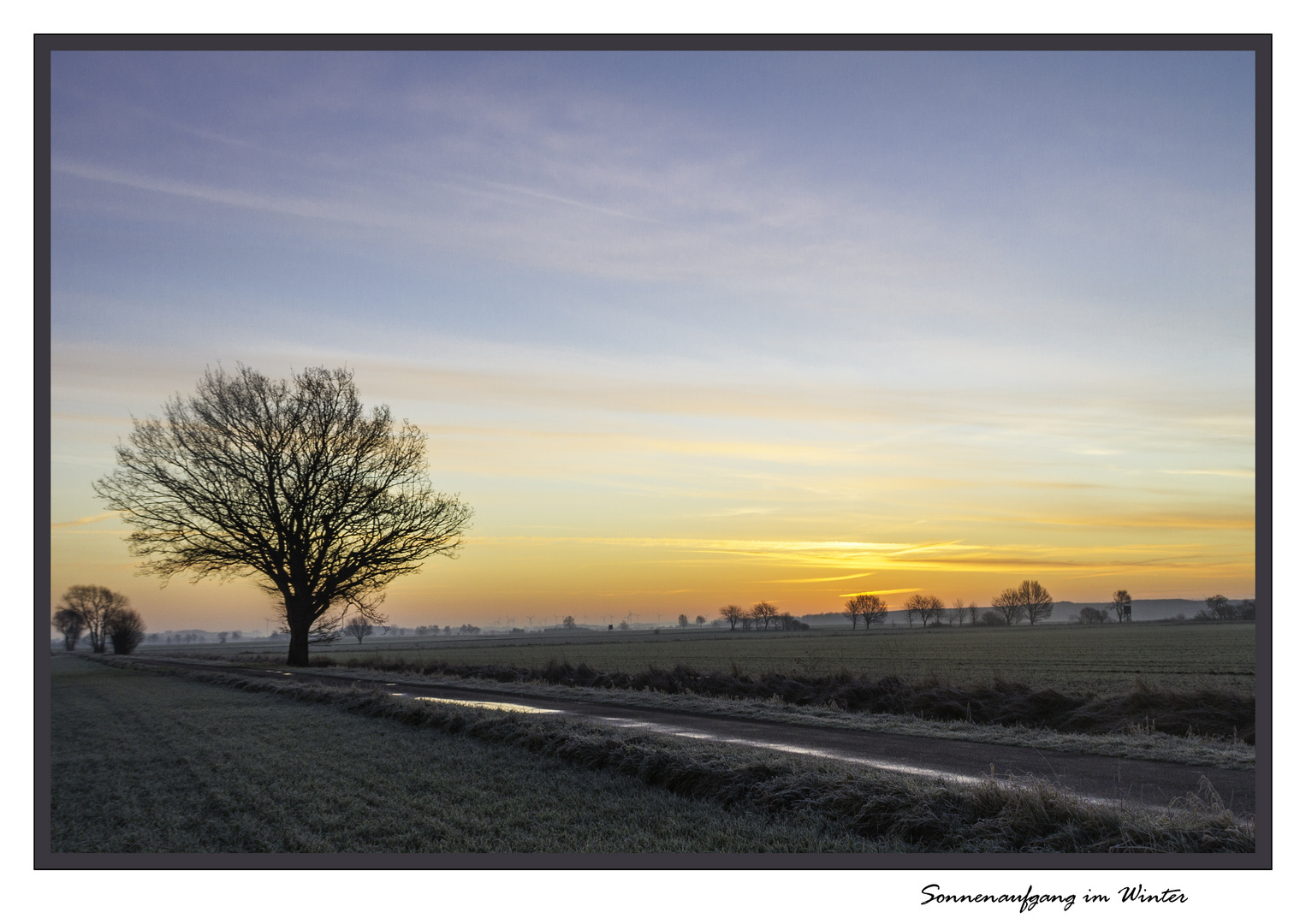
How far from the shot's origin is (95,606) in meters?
102

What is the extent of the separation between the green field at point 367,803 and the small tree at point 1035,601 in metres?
183

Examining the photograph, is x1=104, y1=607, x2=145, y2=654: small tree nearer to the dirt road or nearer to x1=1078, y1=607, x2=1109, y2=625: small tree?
the dirt road

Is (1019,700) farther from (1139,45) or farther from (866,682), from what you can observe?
(1139,45)

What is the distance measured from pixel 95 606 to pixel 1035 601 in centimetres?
17265

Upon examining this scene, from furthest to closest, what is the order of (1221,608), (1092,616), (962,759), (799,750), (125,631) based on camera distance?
(1092,616), (1221,608), (125,631), (799,750), (962,759)

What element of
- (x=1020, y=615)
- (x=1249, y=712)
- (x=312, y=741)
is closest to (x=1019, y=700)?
(x=1249, y=712)

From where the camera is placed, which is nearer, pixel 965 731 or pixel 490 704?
pixel 965 731

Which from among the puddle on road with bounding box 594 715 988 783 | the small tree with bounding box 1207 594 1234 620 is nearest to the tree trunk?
the puddle on road with bounding box 594 715 988 783

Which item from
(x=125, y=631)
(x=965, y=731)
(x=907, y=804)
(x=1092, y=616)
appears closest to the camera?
(x=907, y=804)

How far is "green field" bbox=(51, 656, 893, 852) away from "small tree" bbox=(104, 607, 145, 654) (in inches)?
3406

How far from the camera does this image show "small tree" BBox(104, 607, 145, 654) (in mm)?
88062

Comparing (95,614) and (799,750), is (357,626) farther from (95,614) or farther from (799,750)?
(799,750)

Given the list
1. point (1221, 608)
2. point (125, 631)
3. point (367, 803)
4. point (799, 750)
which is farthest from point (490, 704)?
point (1221, 608)

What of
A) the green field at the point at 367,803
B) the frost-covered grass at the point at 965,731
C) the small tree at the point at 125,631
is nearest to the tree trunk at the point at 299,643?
the frost-covered grass at the point at 965,731
